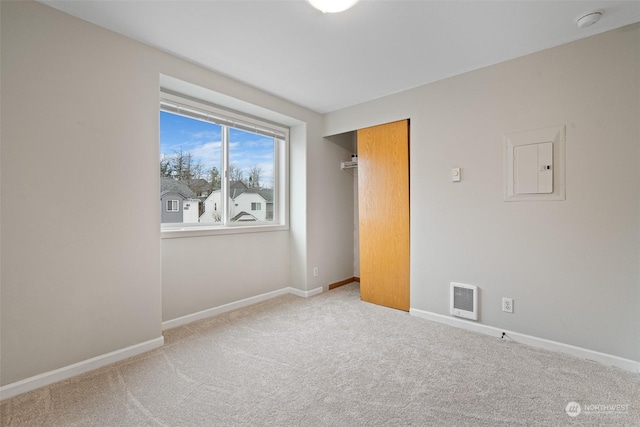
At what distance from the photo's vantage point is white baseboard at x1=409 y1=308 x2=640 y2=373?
202cm

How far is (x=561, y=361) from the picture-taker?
2.11 meters

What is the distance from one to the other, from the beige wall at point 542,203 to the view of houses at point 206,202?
6.12 ft

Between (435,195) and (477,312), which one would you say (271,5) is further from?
(477,312)

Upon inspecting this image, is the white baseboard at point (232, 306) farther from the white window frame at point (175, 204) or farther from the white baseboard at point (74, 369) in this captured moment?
the white window frame at point (175, 204)

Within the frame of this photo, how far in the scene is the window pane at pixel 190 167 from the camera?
285 cm

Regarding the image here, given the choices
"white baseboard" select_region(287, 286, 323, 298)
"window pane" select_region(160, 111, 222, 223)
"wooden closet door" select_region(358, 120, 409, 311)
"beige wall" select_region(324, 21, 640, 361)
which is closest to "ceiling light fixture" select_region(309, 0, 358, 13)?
"beige wall" select_region(324, 21, 640, 361)

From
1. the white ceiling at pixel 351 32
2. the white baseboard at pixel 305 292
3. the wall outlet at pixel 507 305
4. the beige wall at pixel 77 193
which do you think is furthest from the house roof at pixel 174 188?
the wall outlet at pixel 507 305

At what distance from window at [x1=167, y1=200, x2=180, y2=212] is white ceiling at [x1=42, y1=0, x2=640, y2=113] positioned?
1322 millimetres

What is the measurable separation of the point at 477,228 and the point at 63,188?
324 cm

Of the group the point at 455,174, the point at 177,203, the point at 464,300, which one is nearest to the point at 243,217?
the point at 177,203

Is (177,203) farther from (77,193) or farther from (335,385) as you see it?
A: (335,385)

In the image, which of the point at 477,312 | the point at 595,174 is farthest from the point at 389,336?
the point at 595,174

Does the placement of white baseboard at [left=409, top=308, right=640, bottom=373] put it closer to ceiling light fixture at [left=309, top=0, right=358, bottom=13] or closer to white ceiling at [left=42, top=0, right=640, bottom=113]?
white ceiling at [left=42, top=0, right=640, bottom=113]

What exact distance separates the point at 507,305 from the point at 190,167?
128 inches
